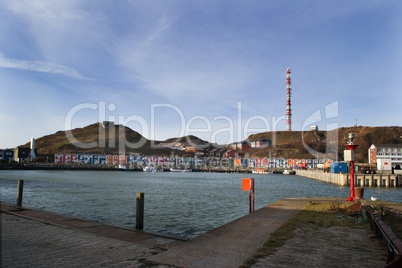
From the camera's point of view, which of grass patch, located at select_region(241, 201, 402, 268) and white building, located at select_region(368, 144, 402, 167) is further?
white building, located at select_region(368, 144, 402, 167)

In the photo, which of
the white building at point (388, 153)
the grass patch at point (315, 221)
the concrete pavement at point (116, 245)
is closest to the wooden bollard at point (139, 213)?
the concrete pavement at point (116, 245)

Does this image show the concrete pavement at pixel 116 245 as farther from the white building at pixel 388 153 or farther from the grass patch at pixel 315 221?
the white building at pixel 388 153

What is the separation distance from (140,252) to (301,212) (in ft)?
29.2

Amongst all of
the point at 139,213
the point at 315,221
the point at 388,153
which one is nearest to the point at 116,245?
the point at 139,213

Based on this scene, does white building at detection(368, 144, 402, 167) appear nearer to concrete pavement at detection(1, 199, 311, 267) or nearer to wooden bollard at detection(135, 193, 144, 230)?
concrete pavement at detection(1, 199, 311, 267)

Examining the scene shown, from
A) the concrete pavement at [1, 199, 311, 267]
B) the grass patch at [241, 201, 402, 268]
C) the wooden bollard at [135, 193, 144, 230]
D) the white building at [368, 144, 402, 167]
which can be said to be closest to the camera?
the concrete pavement at [1, 199, 311, 267]

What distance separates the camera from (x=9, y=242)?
868 cm

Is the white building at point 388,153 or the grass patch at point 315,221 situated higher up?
the white building at point 388,153

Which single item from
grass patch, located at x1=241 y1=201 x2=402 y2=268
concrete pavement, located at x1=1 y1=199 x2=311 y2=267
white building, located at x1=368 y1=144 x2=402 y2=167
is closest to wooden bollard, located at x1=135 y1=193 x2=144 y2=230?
concrete pavement, located at x1=1 y1=199 x2=311 y2=267

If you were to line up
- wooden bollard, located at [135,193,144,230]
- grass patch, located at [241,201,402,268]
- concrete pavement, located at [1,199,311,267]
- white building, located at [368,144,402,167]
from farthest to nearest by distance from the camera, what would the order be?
white building, located at [368,144,402,167] → wooden bollard, located at [135,193,144,230] → grass patch, located at [241,201,402,268] → concrete pavement, located at [1,199,311,267]

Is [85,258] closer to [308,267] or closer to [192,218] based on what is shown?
[308,267]

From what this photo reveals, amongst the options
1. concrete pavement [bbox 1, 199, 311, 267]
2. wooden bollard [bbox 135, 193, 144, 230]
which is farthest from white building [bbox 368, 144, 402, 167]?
wooden bollard [bbox 135, 193, 144, 230]

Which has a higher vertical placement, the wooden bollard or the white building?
the white building

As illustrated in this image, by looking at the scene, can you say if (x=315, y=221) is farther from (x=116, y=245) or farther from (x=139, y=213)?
(x=116, y=245)
